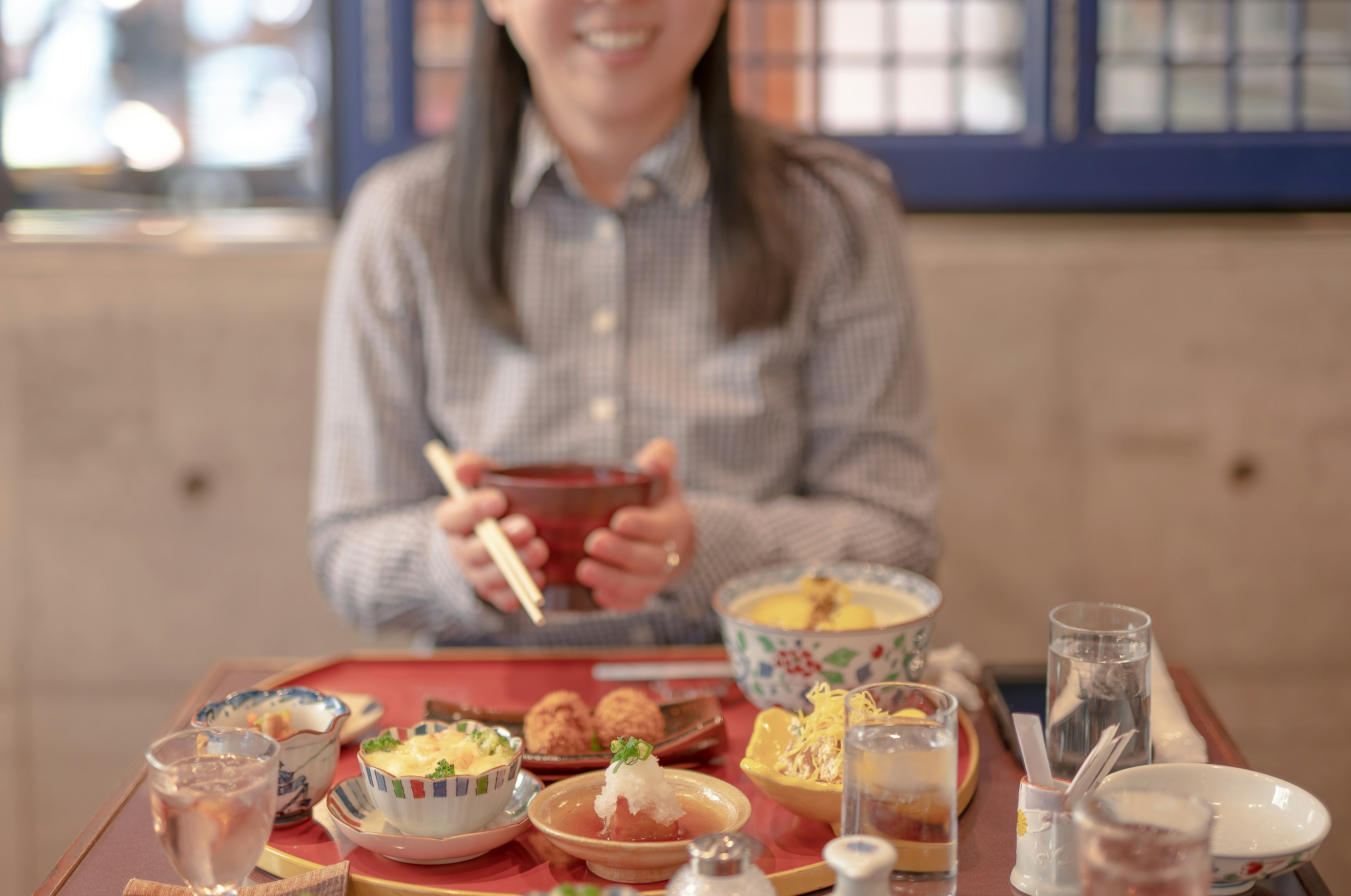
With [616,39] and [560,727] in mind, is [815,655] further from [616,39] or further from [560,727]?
[616,39]

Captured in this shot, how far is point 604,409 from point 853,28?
1.09 m

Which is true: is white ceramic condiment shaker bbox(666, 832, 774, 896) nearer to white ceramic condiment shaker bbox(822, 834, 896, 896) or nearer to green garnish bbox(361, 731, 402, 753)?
white ceramic condiment shaker bbox(822, 834, 896, 896)

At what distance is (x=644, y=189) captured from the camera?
171 cm

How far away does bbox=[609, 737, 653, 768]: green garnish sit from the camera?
896 mm

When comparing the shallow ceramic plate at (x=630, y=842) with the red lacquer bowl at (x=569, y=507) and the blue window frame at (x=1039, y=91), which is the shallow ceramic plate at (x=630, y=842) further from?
the blue window frame at (x=1039, y=91)

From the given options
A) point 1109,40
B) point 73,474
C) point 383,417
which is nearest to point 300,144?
point 73,474

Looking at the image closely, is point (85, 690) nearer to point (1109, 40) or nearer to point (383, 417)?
point (383, 417)

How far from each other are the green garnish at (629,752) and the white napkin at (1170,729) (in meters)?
0.44

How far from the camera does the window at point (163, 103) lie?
230 cm

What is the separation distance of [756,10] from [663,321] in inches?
35.5

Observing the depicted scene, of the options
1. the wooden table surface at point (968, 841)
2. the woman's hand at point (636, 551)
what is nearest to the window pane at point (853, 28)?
the woman's hand at point (636, 551)

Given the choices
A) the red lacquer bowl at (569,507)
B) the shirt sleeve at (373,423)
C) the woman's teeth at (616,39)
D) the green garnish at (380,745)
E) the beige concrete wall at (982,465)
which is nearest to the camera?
the green garnish at (380,745)

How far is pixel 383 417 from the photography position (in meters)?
1.69

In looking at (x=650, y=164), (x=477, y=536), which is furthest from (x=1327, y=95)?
(x=477, y=536)
